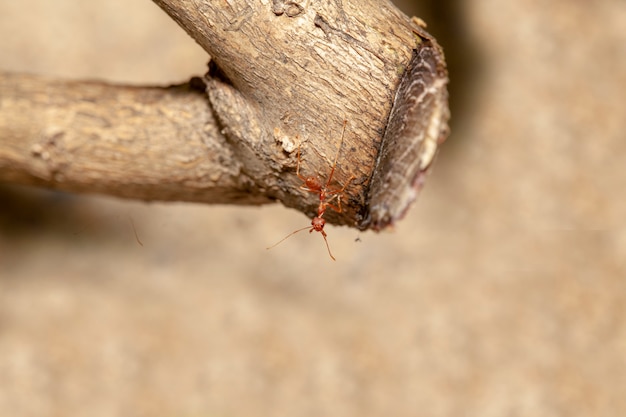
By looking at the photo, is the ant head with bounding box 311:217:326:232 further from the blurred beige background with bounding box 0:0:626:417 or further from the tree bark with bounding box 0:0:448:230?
the blurred beige background with bounding box 0:0:626:417

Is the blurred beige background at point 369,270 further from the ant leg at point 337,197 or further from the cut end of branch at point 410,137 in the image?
the ant leg at point 337,197

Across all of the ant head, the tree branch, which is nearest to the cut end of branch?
the ant head

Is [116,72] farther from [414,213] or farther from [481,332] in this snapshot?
[481,332]

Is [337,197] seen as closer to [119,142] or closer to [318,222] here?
[318,222]

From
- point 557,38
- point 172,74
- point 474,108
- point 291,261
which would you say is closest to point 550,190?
point 474,108

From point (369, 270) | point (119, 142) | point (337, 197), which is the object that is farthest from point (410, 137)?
point (369, 270)

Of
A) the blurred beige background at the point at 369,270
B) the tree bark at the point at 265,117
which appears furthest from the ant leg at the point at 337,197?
the blurred beige background at the point at 369,270

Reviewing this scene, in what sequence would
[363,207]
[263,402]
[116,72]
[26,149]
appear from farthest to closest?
[116,72] → [263,402] → [26,149] → [363,207]

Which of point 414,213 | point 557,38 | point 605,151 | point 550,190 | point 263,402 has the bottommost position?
point 263,402
